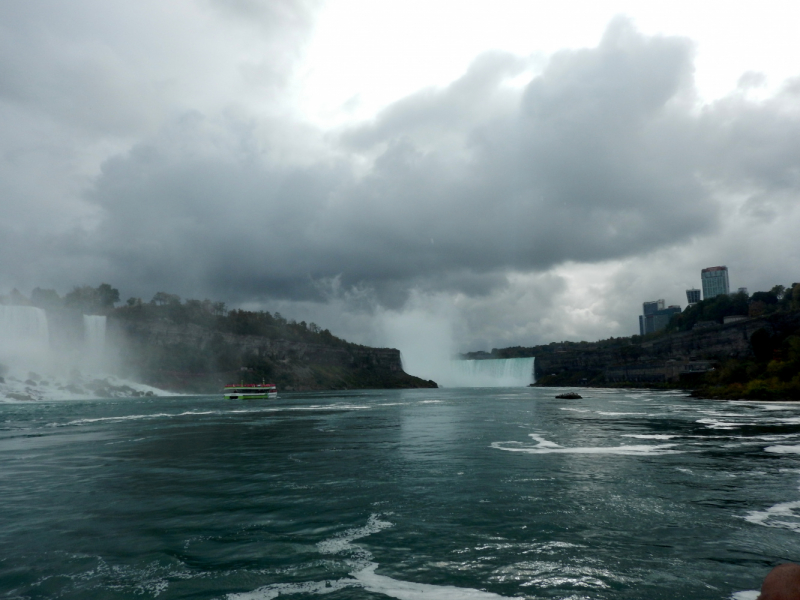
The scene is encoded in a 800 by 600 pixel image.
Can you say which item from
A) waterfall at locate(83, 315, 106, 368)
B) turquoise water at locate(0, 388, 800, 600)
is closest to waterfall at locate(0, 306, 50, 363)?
waterfall at locate(83, 315, 106, 368)

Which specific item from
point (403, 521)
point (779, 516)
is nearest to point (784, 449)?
point (779, 516)

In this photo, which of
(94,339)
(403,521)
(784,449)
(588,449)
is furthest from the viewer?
(94,339)

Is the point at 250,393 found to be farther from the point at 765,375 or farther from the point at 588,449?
the point at 588,449

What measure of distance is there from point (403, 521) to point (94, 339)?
17810cm

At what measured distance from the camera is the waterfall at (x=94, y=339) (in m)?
163

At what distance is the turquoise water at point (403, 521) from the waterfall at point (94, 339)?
154 metres

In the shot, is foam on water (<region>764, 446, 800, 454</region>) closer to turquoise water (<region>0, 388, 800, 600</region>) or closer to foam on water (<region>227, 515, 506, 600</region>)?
turquoise water (<region>0, 388, 800, 600</region>)

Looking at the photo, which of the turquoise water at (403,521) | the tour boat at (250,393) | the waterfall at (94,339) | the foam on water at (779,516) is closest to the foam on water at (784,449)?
the turquoise water at (403,521)

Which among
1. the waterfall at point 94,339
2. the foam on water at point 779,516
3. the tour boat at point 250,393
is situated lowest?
the tour boat at point 250,393

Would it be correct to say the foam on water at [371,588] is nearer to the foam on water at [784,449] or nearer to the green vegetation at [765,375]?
the foam on water at [784,449]

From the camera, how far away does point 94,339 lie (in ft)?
540

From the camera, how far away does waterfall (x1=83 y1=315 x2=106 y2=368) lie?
163 meters

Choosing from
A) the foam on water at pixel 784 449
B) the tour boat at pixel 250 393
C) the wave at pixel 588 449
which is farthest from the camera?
the tour boat at pixel 250 393

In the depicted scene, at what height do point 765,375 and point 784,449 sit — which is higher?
point 765,375
